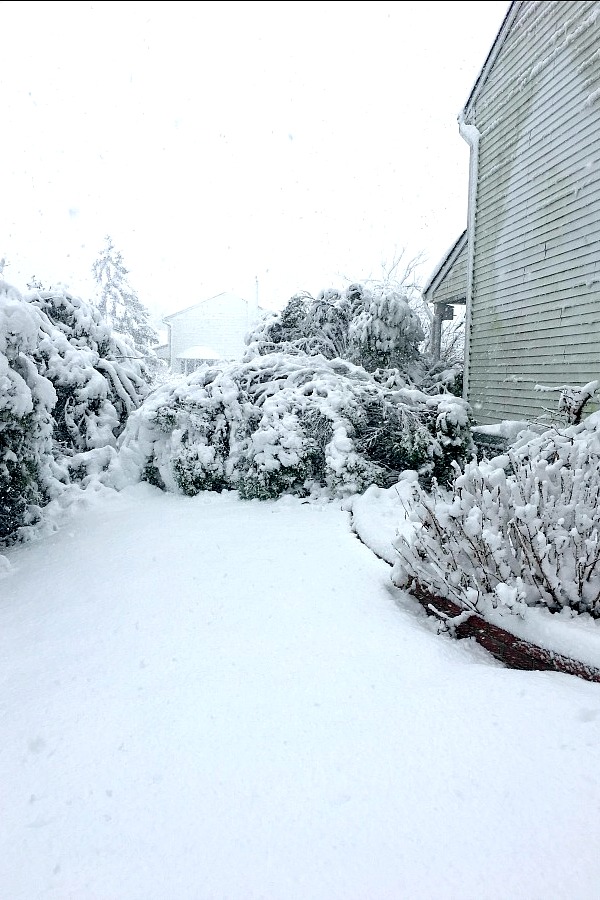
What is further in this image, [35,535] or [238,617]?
[35,535]

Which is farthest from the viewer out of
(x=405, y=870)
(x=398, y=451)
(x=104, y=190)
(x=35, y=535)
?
(x=104, y=190)

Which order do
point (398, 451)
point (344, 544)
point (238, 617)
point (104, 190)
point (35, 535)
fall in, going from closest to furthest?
point (238, 617) < point (344, 544) < point (35, 535) < point (398, 451) < point (104, 190)

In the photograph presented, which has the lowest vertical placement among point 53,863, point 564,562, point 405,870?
point 53,863

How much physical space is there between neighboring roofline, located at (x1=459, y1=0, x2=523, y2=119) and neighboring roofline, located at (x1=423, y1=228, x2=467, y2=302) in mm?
2179

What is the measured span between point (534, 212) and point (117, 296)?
34575mm

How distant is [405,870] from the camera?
58.8 inches

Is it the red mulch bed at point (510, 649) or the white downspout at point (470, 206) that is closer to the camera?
the red mulch bed at point (510, 649)

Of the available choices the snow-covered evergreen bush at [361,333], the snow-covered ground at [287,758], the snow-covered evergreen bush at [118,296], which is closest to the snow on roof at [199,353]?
the snow-covered evergreen bush at [118,296]

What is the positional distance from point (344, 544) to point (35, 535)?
12.4ft

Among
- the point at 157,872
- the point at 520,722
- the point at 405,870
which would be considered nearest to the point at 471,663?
the point at 520,722

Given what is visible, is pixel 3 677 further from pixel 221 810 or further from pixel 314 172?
pixel 314 172

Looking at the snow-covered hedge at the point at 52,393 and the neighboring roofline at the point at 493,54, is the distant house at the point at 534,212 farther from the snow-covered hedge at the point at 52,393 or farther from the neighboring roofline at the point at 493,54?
the snow-covered hedge at the point at 52,393

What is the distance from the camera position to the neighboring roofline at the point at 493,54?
25.7 ft

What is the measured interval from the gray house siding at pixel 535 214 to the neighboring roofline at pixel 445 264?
1.63 meters
